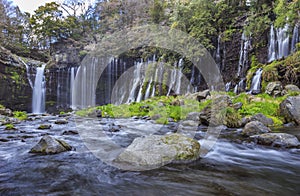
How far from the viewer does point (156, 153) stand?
3.23m

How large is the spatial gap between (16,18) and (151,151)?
114ft

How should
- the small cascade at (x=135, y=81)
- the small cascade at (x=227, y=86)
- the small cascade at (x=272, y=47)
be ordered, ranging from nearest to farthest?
the small cascade at (x=272, y=47) < the small cascade at (x=227, y=86) < the small cascade at (x=135, y=81)

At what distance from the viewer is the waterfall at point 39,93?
72.2 feet

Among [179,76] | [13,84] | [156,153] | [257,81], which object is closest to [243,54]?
[257,81]

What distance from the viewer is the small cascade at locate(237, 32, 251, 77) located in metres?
16.6

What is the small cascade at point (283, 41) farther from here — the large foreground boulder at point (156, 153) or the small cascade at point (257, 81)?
the large foreground boulder at point (156, 153)

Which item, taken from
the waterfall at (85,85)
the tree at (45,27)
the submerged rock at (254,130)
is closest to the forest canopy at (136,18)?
the tree at (45,27)

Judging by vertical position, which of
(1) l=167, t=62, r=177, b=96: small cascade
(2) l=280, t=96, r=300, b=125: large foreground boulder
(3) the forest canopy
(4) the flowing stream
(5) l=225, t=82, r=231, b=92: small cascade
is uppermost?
(3) the forest canopy

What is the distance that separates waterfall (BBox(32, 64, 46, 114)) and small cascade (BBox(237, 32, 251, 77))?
774 inches

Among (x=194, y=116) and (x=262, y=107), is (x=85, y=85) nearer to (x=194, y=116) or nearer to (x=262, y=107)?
(x=194, y=116)

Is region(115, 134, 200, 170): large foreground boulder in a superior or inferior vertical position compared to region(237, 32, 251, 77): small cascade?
inferior

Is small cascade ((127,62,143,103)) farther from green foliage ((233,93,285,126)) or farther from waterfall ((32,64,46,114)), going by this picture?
green foliage ((233,93,285,126))

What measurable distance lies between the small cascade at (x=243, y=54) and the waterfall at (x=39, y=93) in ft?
64.5

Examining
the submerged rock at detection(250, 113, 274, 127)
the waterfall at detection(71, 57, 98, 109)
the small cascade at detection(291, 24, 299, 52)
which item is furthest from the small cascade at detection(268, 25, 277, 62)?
the waterfall at detection(71, 57, 98, 109)
